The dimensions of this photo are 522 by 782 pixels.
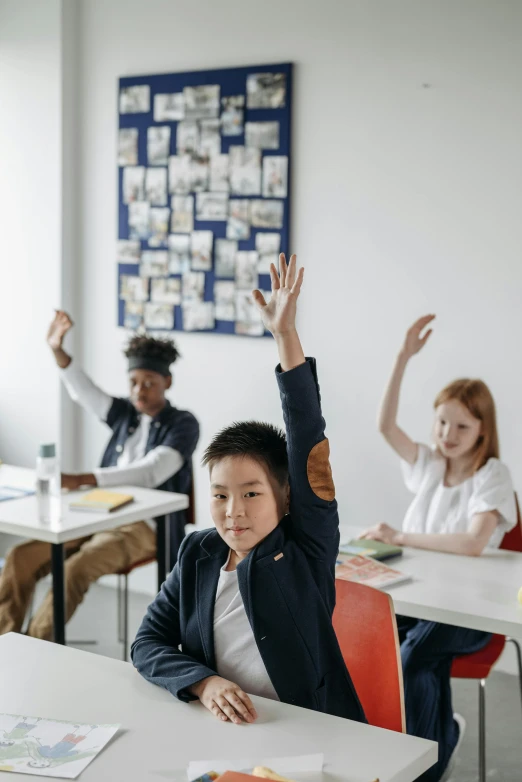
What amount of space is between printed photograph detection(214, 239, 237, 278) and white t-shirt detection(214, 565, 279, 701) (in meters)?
2.57

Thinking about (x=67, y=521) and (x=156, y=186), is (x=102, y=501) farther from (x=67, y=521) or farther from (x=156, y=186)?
(x=156, y=186)

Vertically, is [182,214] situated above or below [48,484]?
above

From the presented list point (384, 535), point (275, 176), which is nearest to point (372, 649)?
point (384, 535)

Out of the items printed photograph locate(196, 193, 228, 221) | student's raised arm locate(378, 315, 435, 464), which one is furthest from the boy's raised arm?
printed photograph locate(196, 193, 228, 221)

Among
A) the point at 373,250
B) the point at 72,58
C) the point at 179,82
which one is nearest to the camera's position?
the point at 373,250

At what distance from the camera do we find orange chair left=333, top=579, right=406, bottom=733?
5.82 ft

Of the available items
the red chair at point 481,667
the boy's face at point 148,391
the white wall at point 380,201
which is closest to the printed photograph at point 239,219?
the white wall at point 380,201

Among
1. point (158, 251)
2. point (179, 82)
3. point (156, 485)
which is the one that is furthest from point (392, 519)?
point (179, 82)

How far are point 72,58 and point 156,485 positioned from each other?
2.24 meters

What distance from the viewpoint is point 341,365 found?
393 cm

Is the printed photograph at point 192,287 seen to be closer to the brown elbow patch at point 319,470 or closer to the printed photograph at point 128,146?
the printed photograph at point 128,146

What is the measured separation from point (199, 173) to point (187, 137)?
6.7 inches

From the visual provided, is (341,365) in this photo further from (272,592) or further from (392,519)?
(272,592)

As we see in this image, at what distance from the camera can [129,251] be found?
4480 millimetres
